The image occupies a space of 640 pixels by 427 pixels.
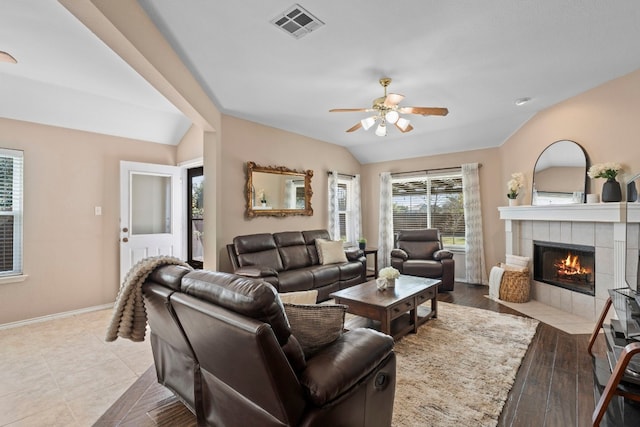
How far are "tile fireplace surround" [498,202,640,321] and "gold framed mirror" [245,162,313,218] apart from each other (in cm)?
333

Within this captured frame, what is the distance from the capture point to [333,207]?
5992 mm

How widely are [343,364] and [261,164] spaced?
3.86 m

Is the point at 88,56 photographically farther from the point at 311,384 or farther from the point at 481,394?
the point at 481,394

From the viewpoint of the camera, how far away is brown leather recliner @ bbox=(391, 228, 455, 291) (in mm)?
4805

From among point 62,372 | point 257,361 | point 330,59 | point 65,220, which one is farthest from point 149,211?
point 257,361

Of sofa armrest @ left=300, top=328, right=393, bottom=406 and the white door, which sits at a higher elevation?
the white door

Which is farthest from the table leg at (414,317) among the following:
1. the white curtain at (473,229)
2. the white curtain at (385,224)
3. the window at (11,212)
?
the window at (11,212)

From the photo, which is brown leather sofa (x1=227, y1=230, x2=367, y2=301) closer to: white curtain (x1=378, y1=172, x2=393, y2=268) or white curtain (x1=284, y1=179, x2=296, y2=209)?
white curtain (x1=284, y1=179, x2=296, y2=209)

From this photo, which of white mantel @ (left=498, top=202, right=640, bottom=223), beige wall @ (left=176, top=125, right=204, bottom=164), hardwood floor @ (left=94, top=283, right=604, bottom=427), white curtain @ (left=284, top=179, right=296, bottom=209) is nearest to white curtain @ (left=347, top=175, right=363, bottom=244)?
white curtain @ (left=284, top=179, right=296, bottom=209)

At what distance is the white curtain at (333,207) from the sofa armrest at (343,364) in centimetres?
423

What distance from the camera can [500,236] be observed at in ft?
17.4

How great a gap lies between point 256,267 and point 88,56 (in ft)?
8.77

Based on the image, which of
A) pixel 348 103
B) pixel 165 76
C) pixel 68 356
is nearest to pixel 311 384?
pixel 165 76

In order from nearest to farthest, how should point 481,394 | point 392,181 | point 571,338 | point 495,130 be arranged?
point 481,394 → point 571,338 → point 495,130 → point 392,181
